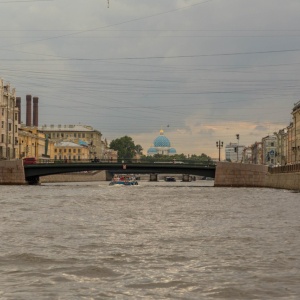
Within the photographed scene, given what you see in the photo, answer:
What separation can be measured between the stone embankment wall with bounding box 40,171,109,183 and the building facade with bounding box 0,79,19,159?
23.3 ft

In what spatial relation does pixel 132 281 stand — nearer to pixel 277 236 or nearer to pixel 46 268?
pixel 46 268

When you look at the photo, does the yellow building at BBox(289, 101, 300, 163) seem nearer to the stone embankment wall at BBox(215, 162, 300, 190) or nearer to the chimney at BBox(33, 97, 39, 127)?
the stone embankment wall at BBox(215, 162, 300, 190)

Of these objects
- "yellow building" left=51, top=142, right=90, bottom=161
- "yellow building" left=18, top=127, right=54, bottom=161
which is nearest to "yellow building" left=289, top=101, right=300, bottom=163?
"yellow building" left=18, top=127, right=54, bottom=161

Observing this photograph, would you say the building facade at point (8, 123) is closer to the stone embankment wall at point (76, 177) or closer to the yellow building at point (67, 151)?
the stone embankment wall at point (76, 177)

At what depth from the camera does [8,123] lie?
126 meters

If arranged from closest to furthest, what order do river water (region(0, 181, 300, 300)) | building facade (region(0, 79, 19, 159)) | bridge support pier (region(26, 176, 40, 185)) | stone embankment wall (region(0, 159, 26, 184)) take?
1. river water (region(0, 181, 300, 300))
2. stone embankment wall (region(0, 159, 26, 184))
3. bridge support pier (region(26, 176, 40, 185))
4. building facade (region(0, 79, 19, 159))

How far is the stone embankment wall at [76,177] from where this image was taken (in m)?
134

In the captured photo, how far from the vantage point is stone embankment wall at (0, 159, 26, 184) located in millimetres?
97312

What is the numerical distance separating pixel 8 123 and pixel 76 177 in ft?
104

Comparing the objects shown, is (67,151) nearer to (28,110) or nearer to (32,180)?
(28,110)

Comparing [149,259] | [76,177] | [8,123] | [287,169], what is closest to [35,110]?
[76,177]

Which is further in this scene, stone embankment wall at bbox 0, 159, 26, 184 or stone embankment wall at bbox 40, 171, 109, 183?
stone embankment wall at bbox 40, 171, 109, 183

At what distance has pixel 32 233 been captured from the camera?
81.4 feet

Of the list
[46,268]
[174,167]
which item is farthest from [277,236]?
[174,167]
